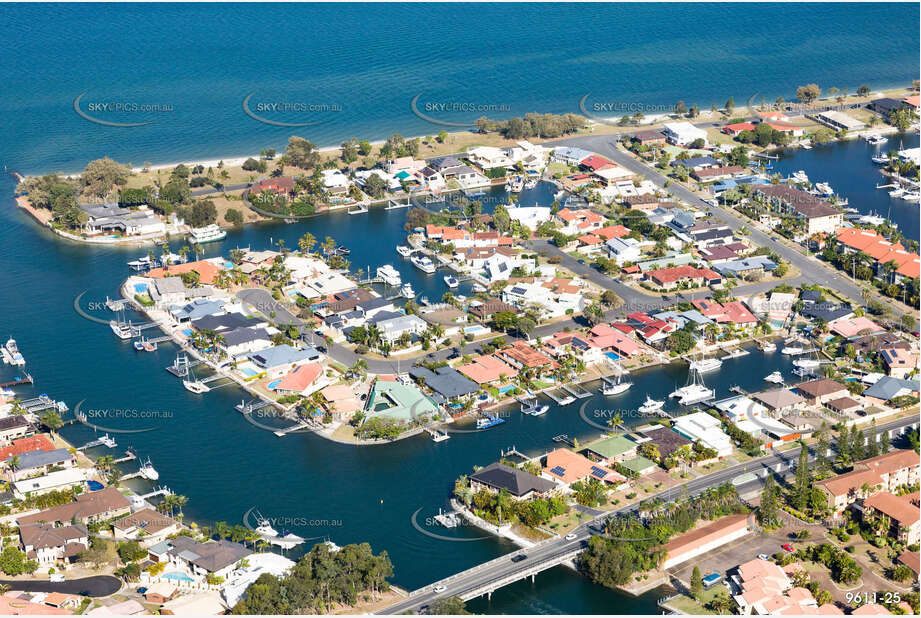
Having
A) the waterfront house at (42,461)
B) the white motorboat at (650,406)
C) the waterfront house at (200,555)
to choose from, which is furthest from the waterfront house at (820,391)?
the waterfront house at (42,461)

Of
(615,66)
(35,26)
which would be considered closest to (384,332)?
(615,66)

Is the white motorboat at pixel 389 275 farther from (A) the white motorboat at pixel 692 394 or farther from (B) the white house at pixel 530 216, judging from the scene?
(A) the white motorboat at pixel 692 394

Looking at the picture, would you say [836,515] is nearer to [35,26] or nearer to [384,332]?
[384,332]

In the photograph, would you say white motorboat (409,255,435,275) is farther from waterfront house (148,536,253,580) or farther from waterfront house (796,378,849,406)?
waterfront house (148,536,253,580)

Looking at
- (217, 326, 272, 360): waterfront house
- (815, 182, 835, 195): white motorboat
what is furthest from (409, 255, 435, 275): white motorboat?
(815, 182, 835, 195): white motorboat

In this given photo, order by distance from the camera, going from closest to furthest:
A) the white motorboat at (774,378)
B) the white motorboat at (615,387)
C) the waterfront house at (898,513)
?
1. the waterfront house at (898,513)
2. the white motorboat at (615,387)
3. the white motorboat at (774,378)

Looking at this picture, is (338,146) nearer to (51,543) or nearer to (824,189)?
(824,189)

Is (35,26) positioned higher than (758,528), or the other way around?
(35,26)
